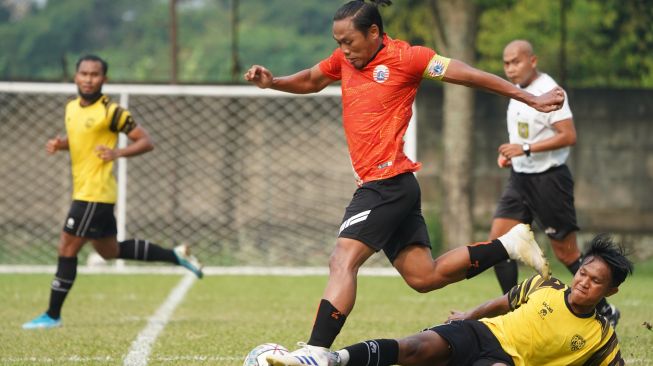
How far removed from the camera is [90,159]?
→ 8609mm

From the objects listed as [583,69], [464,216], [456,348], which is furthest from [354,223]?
[583,69]

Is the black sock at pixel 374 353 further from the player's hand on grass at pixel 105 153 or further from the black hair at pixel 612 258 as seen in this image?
the player's hand on grass at pixel 105 153

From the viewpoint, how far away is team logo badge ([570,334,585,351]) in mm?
5738

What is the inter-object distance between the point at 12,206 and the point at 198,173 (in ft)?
7.96

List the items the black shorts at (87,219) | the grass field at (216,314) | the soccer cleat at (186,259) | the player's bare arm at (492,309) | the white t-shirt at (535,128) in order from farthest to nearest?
the soccer cleat at (186,259) → the black shorts at (87,219) → the white t-shirt at (535,128) → the grass field at (216,314) → the player's bare arm at (492,309)

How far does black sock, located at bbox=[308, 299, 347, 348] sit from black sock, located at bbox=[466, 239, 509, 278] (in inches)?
39.4

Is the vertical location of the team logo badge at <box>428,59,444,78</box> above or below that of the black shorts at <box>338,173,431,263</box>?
above

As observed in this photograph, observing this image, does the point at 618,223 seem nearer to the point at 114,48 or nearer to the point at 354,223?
the point at 354,223

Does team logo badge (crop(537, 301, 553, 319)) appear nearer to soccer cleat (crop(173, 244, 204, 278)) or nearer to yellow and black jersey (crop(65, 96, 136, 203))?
yellow and black jersey (crop(65, 96, 136, 203))

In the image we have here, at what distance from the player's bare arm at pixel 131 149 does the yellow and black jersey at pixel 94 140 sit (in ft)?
0.22

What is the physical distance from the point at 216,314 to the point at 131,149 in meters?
1.54

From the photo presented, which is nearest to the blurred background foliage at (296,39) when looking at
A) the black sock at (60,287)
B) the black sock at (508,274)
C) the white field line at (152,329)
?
the white field line at (152,329)

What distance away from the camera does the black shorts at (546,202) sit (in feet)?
26.7

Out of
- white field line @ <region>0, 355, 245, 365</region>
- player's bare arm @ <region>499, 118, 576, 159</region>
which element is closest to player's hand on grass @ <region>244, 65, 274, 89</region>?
white field line @ <region>0, 355, 245, 365</region>
